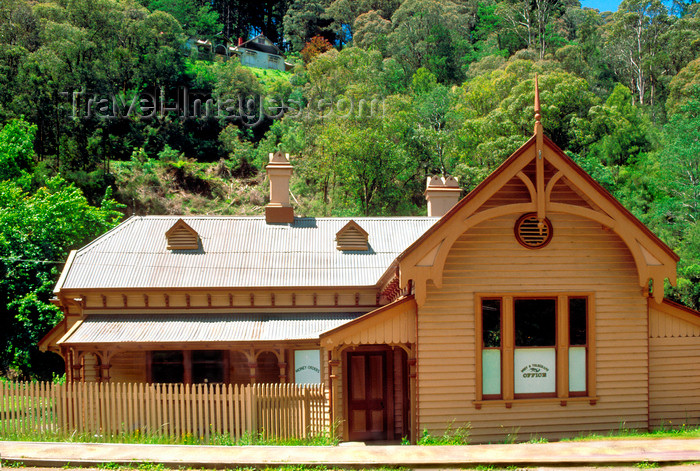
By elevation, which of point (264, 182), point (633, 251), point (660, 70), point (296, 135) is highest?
point (660, 70)

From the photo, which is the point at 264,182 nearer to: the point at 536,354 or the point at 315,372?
the point at 315,372

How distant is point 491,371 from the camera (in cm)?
1325

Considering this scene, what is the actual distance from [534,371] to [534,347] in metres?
0.49

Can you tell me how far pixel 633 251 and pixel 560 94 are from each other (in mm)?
30587

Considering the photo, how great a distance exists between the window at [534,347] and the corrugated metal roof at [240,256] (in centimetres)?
529

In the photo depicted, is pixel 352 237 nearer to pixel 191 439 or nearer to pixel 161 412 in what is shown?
pixel 161 412

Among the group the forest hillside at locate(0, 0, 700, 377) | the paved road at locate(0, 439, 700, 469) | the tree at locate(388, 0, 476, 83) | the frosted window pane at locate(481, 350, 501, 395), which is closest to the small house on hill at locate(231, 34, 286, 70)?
the forest hillside at locate(0, 0, 700, 377)

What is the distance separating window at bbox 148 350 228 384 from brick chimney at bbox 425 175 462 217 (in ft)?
30.1

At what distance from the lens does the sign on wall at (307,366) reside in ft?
56.6

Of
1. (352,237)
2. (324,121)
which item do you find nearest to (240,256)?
(352,237)

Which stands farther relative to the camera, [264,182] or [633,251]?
[264,182]

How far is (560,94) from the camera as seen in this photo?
41094 mm

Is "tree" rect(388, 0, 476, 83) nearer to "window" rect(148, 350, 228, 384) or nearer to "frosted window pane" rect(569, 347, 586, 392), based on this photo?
"window" rect(148, 350, 228, 384)

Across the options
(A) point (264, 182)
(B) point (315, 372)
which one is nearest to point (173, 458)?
(B) point (315, 372)
